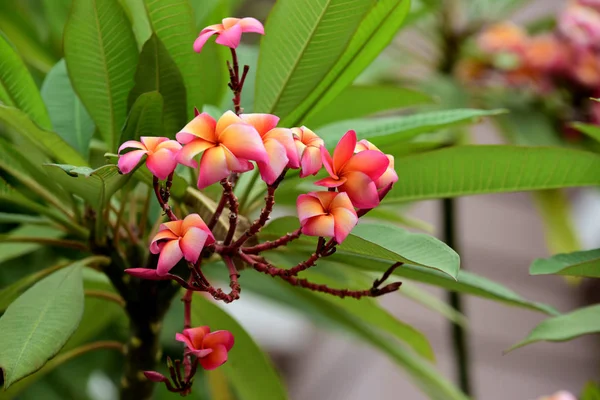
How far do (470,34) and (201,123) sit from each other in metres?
1.03

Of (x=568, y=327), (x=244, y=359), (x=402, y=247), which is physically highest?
(x=402, y=247)

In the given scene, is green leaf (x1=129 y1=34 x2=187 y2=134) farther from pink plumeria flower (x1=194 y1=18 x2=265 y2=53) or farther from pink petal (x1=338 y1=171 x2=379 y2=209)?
pink petal (x1=338 y1=171 x2=379 y2=209)

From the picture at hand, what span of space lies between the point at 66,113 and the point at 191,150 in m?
0.30

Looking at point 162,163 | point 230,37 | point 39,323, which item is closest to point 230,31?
point 230,37

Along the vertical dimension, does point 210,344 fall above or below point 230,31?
below

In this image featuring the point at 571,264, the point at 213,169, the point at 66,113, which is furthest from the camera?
the point at 66,113

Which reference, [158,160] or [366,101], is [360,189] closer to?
[158,160]

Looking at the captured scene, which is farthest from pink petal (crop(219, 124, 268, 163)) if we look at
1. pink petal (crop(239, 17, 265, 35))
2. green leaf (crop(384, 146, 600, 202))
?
green leaf (crop(384, 146, 600, 202))

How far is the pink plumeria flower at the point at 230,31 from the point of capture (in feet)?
1.40

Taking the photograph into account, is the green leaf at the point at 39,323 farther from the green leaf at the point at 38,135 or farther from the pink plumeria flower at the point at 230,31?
the pink plumeria flower at the point at 230,31

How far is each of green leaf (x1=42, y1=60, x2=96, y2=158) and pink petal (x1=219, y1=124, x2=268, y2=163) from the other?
0.28m

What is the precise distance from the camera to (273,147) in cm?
37

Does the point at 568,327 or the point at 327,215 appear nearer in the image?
the point at 327,215

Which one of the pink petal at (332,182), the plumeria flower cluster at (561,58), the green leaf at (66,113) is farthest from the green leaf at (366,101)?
the plumeria flower cluster at (561,58)
